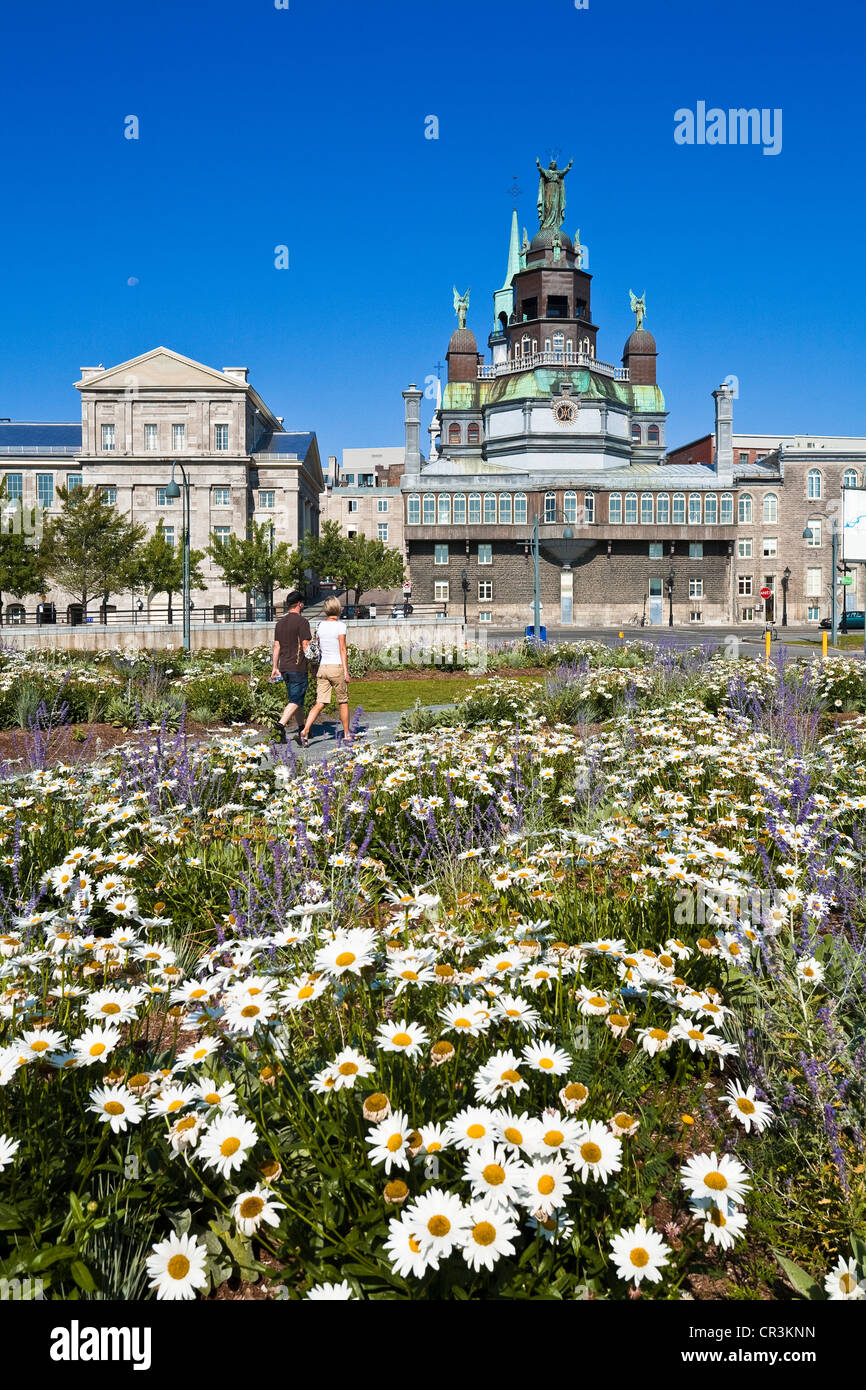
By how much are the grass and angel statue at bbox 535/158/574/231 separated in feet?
257

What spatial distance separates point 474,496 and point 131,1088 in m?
66.9

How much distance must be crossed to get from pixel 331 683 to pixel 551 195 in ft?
289

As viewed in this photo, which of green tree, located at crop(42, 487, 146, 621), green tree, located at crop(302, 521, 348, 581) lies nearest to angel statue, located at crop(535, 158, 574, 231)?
green tree, located at crop(302, 521, 348, 581)

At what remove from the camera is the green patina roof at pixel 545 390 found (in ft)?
243

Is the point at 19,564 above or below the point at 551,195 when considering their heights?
below

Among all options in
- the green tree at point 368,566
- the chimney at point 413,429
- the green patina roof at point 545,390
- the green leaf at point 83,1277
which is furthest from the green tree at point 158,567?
the green leaf at point 83,1277

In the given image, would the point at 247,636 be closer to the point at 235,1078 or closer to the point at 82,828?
the point at 82,828

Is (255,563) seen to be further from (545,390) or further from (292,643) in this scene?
(545,390)

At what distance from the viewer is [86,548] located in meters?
37.3

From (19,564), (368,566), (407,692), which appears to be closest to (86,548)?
(19,564)

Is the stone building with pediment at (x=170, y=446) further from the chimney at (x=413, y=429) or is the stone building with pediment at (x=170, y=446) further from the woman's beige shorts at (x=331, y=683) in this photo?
the woman's beige shorts at (x=331, y=683)

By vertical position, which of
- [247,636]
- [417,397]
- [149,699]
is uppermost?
[417,397]
